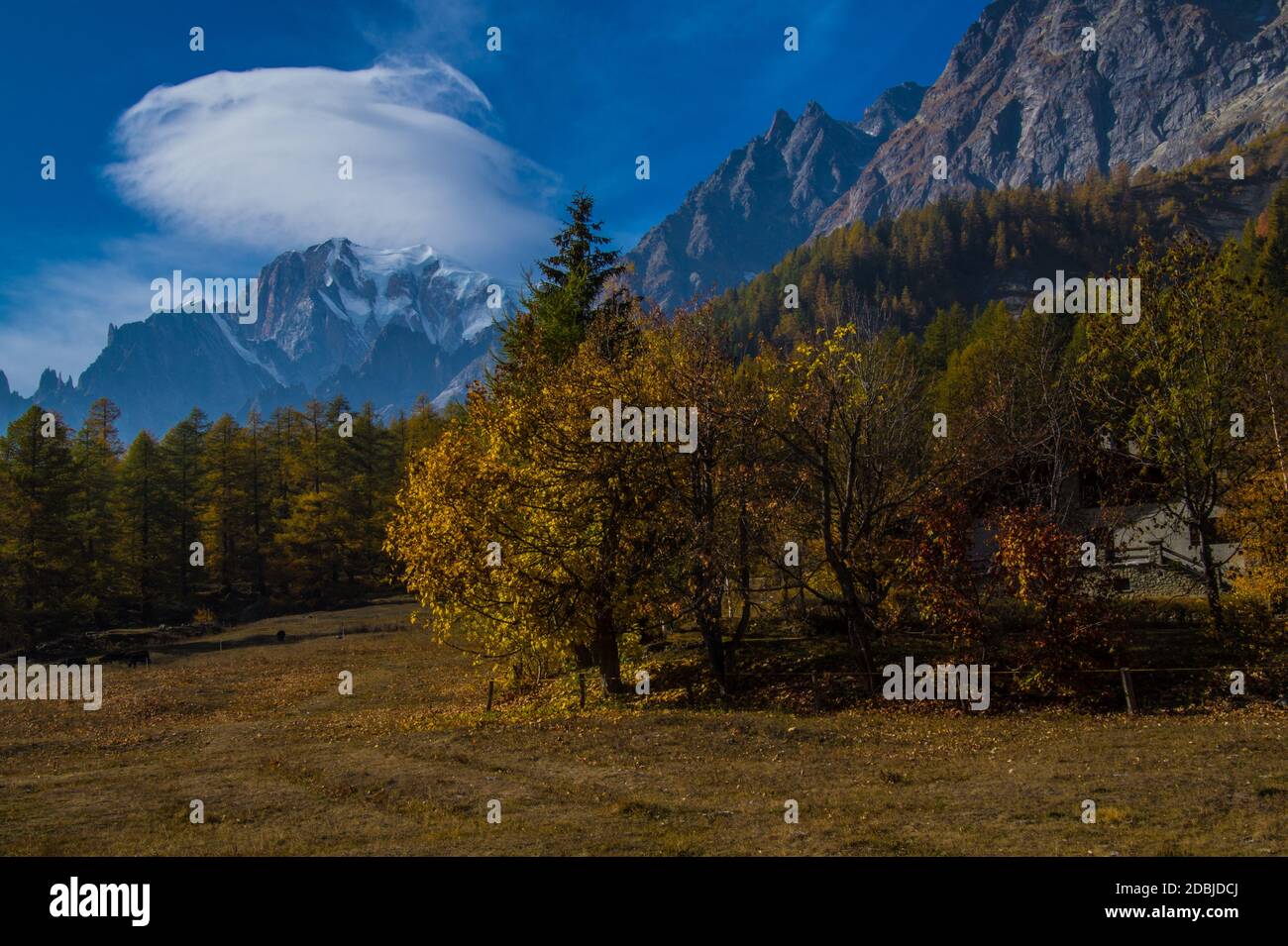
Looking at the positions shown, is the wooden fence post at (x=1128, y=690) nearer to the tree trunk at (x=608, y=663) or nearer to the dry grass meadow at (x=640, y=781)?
the dry grass meadow at (x=640, y=781)

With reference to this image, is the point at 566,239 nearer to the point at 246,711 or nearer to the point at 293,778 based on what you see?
the point at 246,711

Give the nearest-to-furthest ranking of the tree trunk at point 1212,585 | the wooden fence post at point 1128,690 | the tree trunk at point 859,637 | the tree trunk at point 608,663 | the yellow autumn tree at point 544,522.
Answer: the wooden fence post at point 1128,690
the yellow autumn tree at point 544,522
the tree trunk at point 859,637
the tree trunk at point 1212,585
the tree trunk at point 608,663

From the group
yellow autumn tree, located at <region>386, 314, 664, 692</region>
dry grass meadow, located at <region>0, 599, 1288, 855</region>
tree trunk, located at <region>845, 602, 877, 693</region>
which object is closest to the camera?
dry grass meadow, located at <region>0, 599, 1288, 855</region>

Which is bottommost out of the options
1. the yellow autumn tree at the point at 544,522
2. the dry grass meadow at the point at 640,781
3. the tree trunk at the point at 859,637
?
the dry grass meadow at the point at 640,781

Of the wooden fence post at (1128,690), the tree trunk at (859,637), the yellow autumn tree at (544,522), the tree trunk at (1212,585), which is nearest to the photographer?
the wooden fence post at (1128,690)

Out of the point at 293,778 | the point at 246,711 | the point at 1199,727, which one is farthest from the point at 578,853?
the point at 246,711

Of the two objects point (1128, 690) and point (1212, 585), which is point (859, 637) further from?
point (1212, 585)

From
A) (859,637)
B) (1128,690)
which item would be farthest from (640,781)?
(1128,690)

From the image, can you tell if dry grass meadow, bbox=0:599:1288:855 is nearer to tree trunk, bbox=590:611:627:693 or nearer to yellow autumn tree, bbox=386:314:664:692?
tree trunk, bbox=590:611:627:693

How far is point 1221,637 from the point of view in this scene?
26656mm

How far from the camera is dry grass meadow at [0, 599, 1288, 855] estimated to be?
38.9ft

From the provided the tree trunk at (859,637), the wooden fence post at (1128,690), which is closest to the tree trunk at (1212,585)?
the wooden fence post at (1128,690)

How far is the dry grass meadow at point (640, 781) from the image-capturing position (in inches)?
467

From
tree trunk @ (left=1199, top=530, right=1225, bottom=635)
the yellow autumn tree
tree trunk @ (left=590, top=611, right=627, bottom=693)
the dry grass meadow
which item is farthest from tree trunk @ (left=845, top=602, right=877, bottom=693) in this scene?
tree trunk @ (left=1199, top=530, right=1225, bottom=635)
